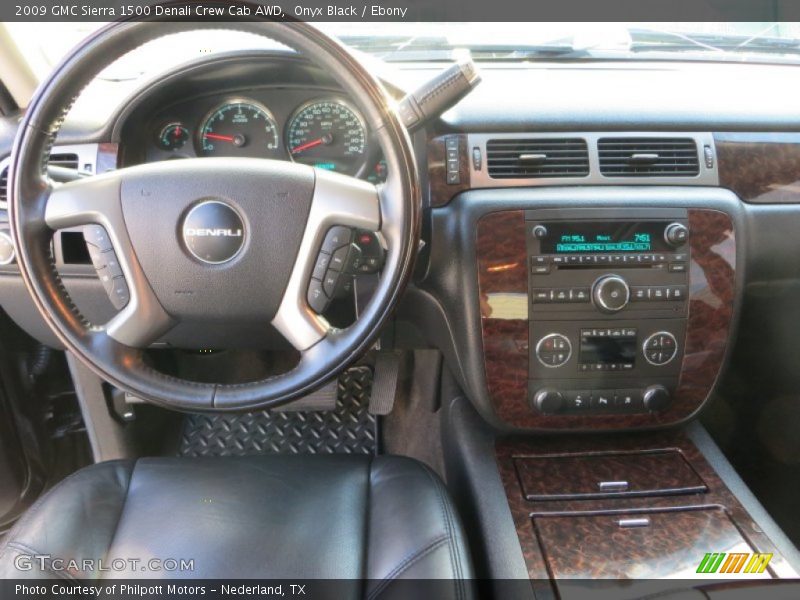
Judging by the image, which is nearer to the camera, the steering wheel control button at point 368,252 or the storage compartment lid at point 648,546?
the storage compartment lid at point 648,546

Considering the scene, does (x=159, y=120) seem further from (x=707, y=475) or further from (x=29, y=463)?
(x=707, y=475)

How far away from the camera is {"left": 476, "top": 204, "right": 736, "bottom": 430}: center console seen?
1.25 meters

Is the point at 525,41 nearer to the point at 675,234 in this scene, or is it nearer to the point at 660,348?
the point at 675,234

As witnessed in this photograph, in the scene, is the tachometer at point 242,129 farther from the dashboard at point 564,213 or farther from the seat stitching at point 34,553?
the seat stitching at point 34,553

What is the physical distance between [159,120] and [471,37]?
2.35 ft

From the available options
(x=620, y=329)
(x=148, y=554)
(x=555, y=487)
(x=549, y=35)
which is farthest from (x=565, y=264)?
(x=148, y=554)

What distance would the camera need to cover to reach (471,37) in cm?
151

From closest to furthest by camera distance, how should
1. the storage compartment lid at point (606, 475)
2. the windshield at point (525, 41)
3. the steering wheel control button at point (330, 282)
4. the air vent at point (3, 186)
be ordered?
the steering wheel control button at point (330, 282) → the storage compartment lid at point (606, 475) → the air vent at point (3, 186) → the windshield at point (525, 41)

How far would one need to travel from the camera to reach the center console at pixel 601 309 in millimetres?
1250

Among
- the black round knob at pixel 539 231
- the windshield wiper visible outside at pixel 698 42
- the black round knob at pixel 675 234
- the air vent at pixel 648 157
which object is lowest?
the black round knob at pixel 675 234

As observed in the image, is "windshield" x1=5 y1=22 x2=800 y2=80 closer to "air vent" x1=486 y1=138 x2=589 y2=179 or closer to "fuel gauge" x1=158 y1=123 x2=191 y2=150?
"fuel gauge" x1=158 y1=123 x2=191 y2=150

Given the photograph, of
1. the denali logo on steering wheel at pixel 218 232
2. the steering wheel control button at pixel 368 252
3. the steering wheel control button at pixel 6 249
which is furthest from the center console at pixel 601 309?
the steering wheel control button at pixel 6 249

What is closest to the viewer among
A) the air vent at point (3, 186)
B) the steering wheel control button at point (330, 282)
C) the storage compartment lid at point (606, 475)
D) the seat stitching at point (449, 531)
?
the seat stitching at point (449, 531)

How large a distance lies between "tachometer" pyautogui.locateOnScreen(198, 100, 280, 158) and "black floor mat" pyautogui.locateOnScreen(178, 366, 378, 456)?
0.69 m
